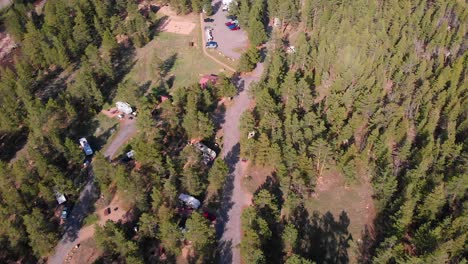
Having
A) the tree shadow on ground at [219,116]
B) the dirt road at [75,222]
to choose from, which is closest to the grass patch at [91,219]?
the dirt road at [75,222]

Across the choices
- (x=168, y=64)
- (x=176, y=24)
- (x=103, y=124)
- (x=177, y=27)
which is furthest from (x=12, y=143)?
(x=176, y=24)

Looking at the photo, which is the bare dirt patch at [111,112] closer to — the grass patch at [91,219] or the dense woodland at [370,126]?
the grass patch at [91,219]

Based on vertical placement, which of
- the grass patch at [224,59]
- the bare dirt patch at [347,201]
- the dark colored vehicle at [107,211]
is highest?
the grass patch at [224,59]

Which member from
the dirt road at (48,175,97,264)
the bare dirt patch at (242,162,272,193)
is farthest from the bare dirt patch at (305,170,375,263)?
the dirt road at (48,175,97,264)

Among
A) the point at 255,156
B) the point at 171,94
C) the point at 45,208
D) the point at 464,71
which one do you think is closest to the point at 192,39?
the point at 171,94

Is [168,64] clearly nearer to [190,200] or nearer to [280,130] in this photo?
[280,130]
